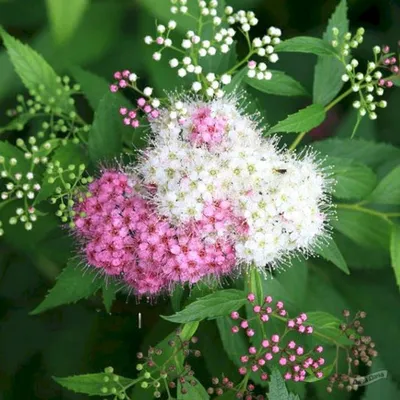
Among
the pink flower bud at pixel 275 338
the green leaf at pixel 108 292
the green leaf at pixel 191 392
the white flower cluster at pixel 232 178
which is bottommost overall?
the green leaf at pixel 191 392

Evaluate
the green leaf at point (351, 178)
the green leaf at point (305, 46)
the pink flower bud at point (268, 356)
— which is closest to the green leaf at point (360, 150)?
the green leaf at point (351, 178)

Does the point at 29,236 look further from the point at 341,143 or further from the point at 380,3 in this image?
the point at 380,3

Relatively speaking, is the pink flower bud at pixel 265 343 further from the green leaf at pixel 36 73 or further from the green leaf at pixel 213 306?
the green leaf at pixel 36 73

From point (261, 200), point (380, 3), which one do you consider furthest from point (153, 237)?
point (380, 3)

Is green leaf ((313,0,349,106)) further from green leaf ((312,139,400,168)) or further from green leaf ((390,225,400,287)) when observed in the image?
green leaf ((390,225,400,287))

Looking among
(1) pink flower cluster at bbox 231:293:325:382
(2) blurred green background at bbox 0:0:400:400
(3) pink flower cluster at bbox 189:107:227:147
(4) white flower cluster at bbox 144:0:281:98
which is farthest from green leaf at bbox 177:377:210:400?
(4) white flower cluster at bbox 144:0:281:98

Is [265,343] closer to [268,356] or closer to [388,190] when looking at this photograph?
[268,356]
